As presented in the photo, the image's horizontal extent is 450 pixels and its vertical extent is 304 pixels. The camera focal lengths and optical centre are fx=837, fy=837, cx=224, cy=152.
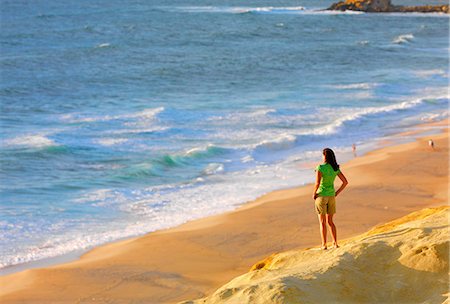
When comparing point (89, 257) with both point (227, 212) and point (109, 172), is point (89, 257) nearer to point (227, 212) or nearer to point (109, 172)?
point (227, 212)

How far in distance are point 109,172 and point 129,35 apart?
3704 centimetres

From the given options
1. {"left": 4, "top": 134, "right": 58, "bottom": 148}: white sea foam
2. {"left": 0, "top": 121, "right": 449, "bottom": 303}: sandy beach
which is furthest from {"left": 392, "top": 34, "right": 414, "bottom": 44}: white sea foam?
{"left": 0, "top": 121, "right": 449, "bottom": 303}: sandy beach

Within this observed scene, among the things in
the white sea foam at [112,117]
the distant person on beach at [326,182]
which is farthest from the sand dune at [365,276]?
the white sea foam at [112,117]

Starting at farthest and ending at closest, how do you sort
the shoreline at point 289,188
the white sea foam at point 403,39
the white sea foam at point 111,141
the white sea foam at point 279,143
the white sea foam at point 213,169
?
the white sea foam at point 403,39 < the white sea foam at point 111,141 < the white sea foam at point 279,143 < the white sea foam at point 213,169 < the shoreline at point 289,188

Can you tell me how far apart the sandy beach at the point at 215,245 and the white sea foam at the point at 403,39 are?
36075mm

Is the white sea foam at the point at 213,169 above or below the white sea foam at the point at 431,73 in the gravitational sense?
above

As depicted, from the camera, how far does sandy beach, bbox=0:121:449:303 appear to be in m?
12.2

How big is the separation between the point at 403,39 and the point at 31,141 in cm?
3739

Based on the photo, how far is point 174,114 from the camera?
2845 centimetres

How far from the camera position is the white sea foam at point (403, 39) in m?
54.5

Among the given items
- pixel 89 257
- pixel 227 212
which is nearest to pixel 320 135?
pixel 227 212

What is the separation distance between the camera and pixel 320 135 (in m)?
25.0

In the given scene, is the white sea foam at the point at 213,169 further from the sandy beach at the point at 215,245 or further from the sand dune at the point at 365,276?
the sand dune at the point at 365,276

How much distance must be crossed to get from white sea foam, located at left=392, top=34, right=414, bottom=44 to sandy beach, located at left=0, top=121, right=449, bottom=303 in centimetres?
3607
